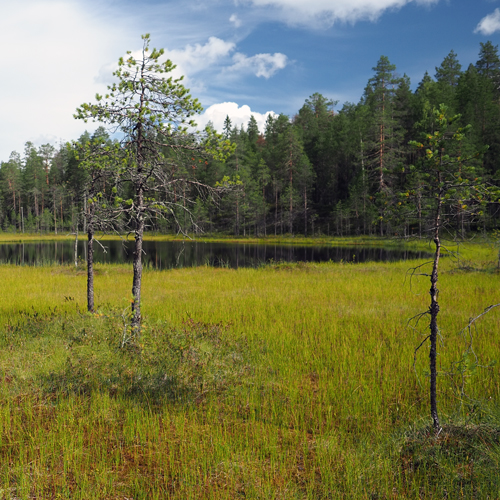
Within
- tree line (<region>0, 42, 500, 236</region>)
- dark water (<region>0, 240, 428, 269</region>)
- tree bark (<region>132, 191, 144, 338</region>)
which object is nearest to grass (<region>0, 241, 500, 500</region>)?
tree bark (<region>132, 191, 144, 338</region>)

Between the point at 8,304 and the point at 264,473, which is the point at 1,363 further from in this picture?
the point at 8,304

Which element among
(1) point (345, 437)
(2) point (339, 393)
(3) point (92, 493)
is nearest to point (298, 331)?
(2) point (339, 393)

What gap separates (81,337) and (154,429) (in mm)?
4555

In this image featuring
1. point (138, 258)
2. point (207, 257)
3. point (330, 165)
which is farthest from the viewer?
point (330, 165)

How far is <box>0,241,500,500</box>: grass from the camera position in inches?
141

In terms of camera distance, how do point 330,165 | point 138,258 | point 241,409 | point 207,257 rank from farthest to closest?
point 330,165, point 207,257, point 138,258, point 241,409

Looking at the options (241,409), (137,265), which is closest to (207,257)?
(137,265)

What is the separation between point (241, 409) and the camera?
524cm

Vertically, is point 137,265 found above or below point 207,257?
above

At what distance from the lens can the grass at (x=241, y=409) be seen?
11.8 feet

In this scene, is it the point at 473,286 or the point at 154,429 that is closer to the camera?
the point at 154,429

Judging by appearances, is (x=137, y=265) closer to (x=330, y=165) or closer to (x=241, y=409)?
(x=241, y=409)

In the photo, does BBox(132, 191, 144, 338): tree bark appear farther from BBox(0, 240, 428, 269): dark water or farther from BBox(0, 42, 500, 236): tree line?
BBox(0, 42, 500, 236): tree line

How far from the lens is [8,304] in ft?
39.7
